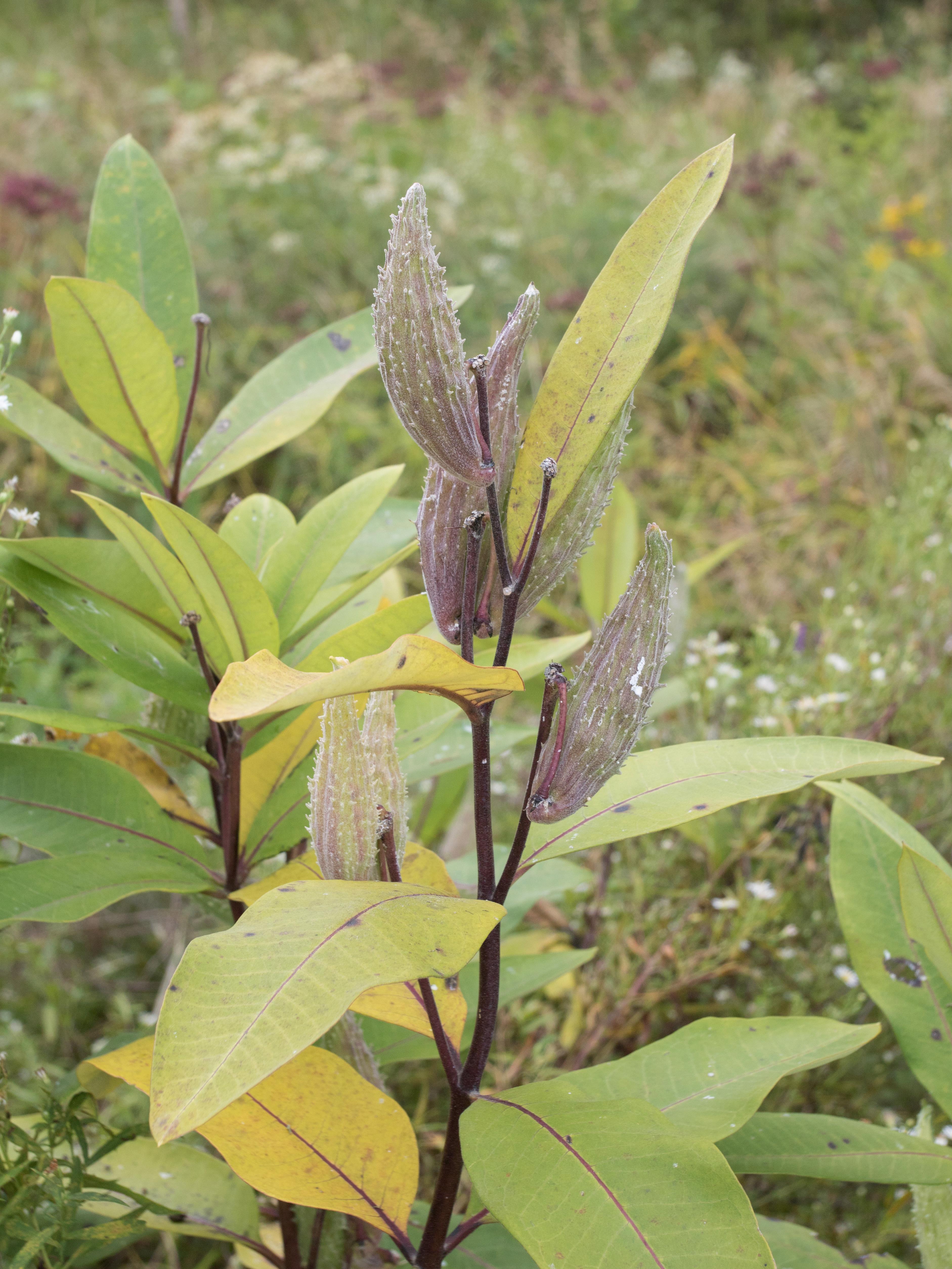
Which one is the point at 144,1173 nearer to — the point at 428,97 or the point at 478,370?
the point at 478,370

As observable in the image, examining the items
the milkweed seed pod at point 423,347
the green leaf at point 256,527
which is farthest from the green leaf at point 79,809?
the milkweed seed pod at point 423,347

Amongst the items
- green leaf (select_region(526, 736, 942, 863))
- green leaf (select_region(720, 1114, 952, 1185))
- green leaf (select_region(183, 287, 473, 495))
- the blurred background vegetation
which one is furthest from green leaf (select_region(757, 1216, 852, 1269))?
green leaf (select_region(183, 287, 473, 495))

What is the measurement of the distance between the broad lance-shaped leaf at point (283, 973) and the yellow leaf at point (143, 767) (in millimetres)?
481

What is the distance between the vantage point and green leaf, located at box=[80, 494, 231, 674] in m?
0.83

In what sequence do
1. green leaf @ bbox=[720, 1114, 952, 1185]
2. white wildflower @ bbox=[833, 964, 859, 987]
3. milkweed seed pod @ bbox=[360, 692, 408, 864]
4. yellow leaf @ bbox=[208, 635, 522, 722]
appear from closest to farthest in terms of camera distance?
yellow leaf @ bbox=[208, 635, 522, 722], milkweed seed pod @ bbox=[360, 692, 408, 864], green leaf @ bbox=[720, 1114, 952, 1185], white wildflower @ bbox=[833, 964, 859, 987]

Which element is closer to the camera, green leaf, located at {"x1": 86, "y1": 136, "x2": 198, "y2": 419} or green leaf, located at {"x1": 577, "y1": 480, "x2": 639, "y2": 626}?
green leaf, located at {"x1": 86, "y1": 136, "x2": 198, "y2": 419}

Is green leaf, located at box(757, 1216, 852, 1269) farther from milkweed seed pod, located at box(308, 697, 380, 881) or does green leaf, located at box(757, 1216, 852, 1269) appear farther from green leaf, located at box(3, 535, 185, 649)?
green leaf, located at box(3, 535, 185, 649)

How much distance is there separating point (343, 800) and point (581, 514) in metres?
0.27

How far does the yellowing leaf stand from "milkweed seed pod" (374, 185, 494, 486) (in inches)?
17.7

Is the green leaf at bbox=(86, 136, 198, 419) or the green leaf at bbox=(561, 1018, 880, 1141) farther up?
the green leaf at bbox=(86, 136, 198, 419)

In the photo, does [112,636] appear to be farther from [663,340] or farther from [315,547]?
[663,340]

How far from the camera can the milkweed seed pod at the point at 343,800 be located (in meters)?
0.73

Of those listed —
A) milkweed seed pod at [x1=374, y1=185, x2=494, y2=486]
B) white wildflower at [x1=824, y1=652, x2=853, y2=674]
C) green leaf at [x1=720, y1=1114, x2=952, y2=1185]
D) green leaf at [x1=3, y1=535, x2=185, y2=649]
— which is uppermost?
milkweed seed pod at [x1=374, y1=185, x2=494, y2=486]

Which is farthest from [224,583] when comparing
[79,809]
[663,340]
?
[663,340]
